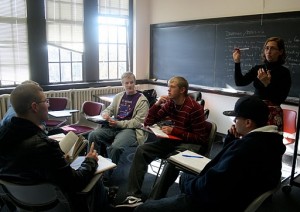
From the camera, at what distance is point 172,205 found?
1.71 metres

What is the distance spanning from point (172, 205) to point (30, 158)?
33.8 inches

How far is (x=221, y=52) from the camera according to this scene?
4.46 m

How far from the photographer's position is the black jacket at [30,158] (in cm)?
152

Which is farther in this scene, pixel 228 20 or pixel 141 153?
pixel 228 20

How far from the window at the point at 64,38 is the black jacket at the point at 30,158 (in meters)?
3.47

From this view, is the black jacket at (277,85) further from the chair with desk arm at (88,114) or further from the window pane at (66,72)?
the window pane at (66,72)

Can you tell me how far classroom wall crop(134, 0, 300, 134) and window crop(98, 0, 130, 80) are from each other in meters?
0.24

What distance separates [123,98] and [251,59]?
195 cm

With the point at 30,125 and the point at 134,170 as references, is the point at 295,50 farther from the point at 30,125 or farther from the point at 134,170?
the point at 30,125

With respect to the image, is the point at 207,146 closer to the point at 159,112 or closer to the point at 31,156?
the point at 159,112

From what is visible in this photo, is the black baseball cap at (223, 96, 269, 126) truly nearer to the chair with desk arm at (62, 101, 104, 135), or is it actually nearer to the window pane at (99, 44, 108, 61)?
the chair with desk arm at (62, 101, 104, 135)

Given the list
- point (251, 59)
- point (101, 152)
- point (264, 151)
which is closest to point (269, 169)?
point (264, 151)

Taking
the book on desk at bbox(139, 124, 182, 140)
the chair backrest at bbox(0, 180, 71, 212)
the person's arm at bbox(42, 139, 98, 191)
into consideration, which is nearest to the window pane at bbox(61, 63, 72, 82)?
the book on desk at bbox(139, 124, 182, 140)

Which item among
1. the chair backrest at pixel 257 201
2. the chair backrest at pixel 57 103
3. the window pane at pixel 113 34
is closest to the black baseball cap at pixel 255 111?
the chair backrest at pixel 257 201
